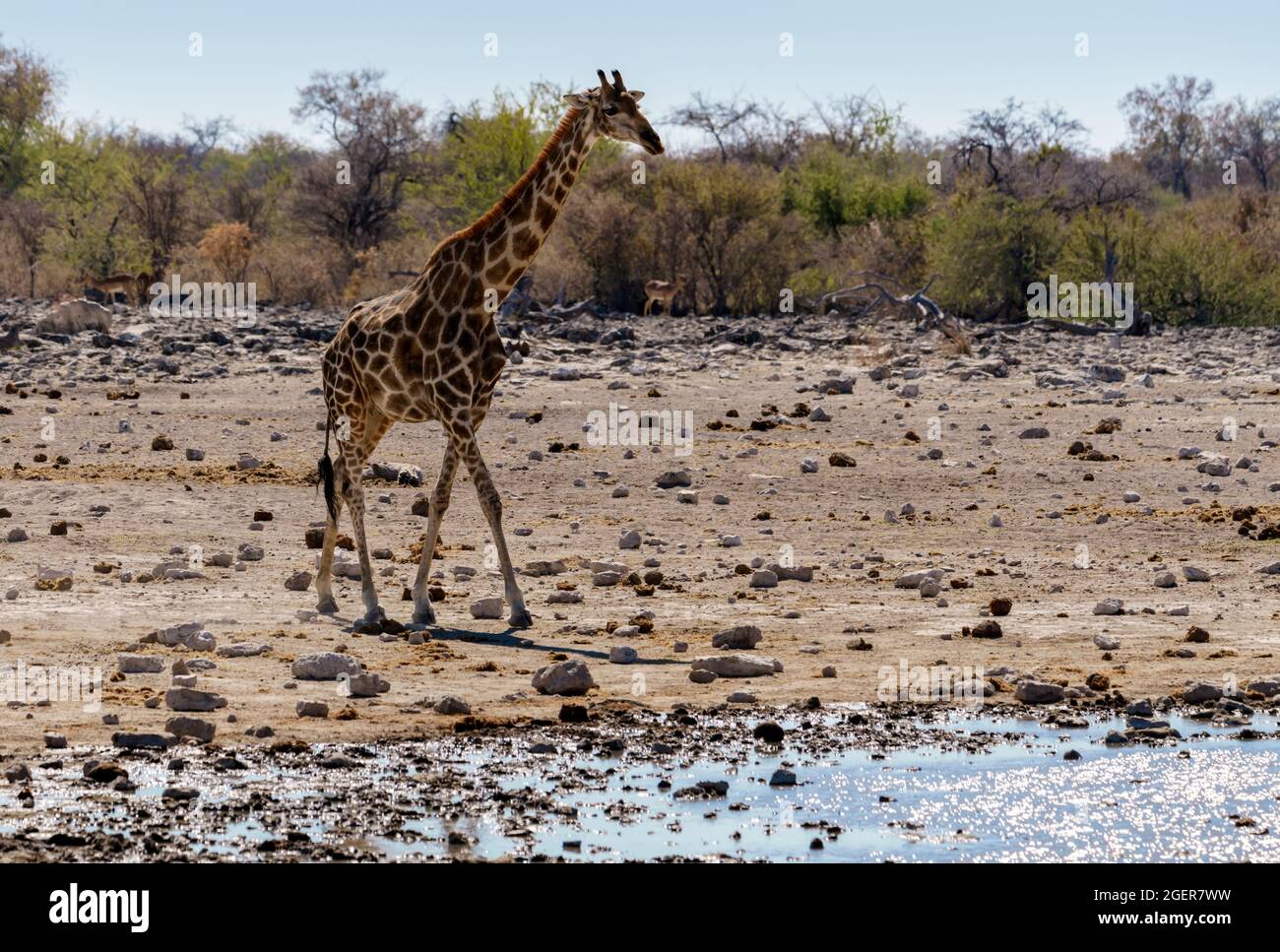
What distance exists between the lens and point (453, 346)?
10.4m

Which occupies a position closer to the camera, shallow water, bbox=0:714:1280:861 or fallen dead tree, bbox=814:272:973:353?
shallow water, bbox=0:714:1280:861

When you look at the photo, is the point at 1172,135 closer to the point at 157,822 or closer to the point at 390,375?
the point at 390,375

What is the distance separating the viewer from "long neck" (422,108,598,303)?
1065 cm

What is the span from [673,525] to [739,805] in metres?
6.65

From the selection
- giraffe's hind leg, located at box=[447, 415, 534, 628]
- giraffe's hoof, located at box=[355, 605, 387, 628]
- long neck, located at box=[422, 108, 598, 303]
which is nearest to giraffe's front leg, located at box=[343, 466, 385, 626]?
giraffe's hoof, located at box=[355, 605, 387, 628]

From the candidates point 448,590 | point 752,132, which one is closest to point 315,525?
point 448,590

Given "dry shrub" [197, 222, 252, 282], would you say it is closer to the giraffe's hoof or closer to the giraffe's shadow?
the giraffe's hoof

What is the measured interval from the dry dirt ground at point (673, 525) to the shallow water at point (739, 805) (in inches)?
28.5

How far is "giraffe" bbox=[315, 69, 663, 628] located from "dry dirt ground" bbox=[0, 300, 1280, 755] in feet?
1.72

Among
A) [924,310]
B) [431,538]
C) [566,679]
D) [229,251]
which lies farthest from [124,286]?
[566,679]

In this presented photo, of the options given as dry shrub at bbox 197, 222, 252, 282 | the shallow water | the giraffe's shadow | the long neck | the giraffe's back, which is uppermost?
dry shrub at bbox 197, 222, 252, 282

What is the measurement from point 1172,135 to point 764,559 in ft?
210

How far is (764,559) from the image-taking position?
39.5 ft

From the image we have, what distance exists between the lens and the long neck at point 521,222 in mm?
10648
